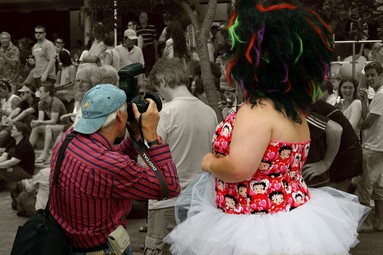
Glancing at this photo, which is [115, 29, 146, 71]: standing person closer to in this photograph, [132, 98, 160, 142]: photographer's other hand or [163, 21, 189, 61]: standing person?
[163, 21, 189, 61]: standing person

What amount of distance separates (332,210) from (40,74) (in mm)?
12838

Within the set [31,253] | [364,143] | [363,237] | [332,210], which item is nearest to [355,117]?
[364,143]

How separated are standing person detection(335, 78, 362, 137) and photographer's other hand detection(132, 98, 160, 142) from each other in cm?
527

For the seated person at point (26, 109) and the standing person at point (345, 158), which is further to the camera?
the seated person at point (26, 109)

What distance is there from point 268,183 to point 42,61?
42.0ft

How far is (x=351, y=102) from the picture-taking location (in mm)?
8531

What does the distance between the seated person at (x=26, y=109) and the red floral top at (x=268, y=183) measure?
9.79 metres

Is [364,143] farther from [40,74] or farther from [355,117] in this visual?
→ [40,74]

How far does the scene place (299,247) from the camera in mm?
3232

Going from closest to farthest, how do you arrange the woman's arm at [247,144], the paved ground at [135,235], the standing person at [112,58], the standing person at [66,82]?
the woman's arm at [247,144], the paved ground at [135,235], the standing person at [112,58], the standing person at [66,82]

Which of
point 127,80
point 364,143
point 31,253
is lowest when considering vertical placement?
point 364,143

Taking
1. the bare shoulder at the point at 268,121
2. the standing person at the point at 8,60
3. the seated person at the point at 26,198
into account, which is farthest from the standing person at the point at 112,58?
the bare shoulder at the point at 268,121

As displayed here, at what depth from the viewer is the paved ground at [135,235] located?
722 centimetres

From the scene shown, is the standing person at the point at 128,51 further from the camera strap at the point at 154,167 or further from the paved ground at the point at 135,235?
the camera strap at the point at 154,167
